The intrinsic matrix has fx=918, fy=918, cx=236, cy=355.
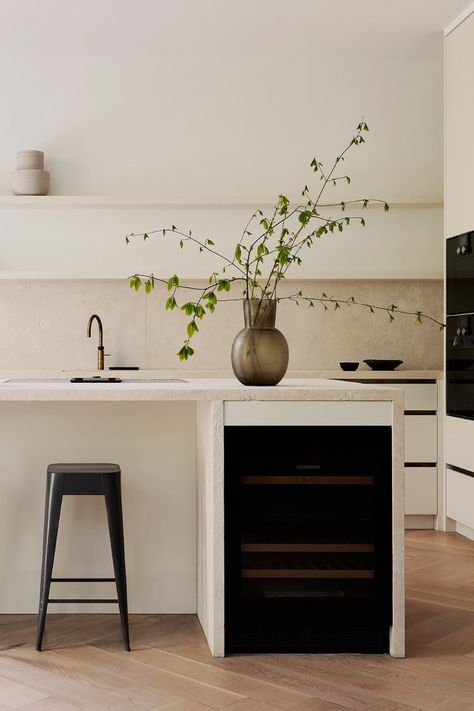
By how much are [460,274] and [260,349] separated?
227cm

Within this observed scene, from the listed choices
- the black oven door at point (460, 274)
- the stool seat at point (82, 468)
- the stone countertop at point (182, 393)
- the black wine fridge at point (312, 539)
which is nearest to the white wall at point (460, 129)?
the black oven door at point (460, 274)

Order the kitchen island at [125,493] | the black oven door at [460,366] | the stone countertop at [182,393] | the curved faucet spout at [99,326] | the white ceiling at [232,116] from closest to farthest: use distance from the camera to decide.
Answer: the stone countertop at [182,393], the kitchen island at [125,493], the black oven door at [460,366], the curved faucet spout at [99,326], the white ceiling at [232,116]

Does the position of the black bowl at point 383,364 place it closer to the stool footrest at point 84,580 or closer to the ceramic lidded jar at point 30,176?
the ceramic lidded jar at point 30,176

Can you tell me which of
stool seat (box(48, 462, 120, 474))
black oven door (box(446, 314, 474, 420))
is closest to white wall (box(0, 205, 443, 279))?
black oven door (box(446, 314, 474, 420))

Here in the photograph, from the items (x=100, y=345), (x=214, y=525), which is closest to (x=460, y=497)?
(x=100, y=345)

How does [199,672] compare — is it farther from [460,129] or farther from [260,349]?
[460,129]

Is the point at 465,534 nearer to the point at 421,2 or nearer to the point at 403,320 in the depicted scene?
the point at 403,320

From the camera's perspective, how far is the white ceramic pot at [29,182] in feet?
18.9

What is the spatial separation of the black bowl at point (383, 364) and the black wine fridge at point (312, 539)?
2.58 m

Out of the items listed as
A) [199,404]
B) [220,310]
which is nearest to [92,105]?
[220,310]

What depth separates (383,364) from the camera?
5.61 m

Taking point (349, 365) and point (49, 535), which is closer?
point (49, 535)

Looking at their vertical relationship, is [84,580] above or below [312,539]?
below

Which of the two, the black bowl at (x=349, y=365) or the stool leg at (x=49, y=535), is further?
the black bowl at (x=349, y=365)
